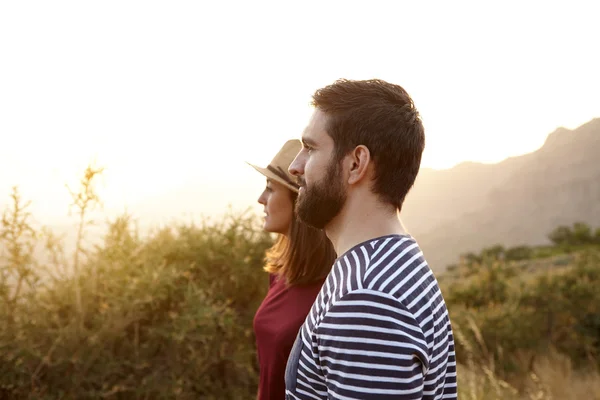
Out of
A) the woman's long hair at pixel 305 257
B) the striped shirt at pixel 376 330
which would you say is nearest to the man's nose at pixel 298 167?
the striped shirt at pixel 376 330

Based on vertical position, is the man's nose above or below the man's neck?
above

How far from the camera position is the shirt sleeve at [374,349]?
49.5 inches

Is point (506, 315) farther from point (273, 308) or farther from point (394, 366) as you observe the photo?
point (394, 366)

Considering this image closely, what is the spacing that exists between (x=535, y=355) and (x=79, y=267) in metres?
7.29

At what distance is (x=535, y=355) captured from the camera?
8430 mm

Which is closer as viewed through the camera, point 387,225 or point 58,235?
point 387,225

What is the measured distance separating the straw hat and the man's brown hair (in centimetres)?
116

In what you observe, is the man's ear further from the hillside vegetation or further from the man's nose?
the hillside vegetation

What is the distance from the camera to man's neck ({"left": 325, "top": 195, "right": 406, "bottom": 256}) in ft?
A: 5.05

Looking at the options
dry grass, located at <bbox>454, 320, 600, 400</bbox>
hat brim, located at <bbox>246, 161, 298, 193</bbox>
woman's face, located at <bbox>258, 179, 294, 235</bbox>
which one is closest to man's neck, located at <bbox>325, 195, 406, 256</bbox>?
hat brim, located at <bbox>246, 161, 298, 193</bbox>

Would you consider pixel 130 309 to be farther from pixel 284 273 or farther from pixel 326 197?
pixel 326 197

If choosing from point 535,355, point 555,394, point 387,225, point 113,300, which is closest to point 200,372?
point 113,300

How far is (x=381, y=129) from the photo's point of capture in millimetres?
1569

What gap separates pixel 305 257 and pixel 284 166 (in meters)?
0.53
